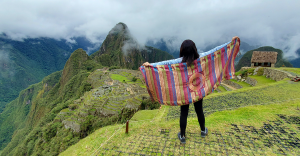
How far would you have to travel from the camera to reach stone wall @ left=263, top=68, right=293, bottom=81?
11.5m

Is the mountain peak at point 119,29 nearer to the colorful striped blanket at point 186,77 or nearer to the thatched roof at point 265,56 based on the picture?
the thatched roof at point 265,56

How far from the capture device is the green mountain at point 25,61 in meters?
110

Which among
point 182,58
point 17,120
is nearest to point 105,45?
point 17,120

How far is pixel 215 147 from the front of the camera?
2.64 m

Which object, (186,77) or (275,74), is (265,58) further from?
(186,77)

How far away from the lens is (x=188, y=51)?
2309 mm

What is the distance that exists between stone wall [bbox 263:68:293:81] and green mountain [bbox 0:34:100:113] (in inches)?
5297

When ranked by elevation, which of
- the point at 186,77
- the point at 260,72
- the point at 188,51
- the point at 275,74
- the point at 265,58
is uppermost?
the point at 188,51

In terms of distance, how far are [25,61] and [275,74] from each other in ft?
643

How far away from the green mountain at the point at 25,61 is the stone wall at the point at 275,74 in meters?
135

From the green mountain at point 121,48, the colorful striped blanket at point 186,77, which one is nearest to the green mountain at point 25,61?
the green mountain at point 121,48

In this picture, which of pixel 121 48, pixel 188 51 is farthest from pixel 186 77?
pixel 121 48

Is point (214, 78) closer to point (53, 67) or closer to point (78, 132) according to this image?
point (78, 132)

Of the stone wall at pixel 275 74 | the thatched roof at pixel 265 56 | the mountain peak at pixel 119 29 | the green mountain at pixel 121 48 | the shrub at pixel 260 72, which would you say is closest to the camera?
the stone wall at pixel 275 74
